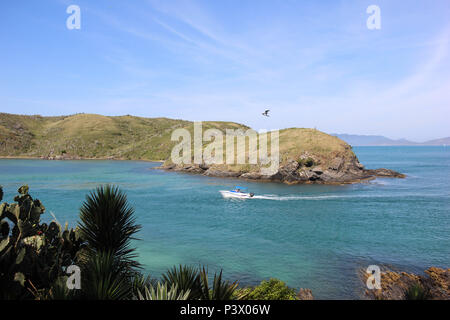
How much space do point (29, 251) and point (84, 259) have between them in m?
2.09

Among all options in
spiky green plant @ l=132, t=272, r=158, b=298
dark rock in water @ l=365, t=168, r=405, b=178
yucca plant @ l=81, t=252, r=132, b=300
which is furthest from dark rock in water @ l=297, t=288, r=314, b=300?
dark rock in water @ l=365, t=168, r=405, b=178

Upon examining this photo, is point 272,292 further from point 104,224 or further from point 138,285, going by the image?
point 104,224

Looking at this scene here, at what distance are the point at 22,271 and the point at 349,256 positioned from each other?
29177mm

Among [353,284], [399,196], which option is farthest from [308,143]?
[353,284]

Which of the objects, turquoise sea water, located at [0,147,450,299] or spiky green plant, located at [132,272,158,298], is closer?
spiky green plant, located at [132,272,158,298]

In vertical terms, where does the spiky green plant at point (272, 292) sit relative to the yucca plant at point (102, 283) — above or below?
below

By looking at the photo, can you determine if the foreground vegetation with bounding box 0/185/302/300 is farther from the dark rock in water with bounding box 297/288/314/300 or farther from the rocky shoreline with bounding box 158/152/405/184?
the rocky shoreline with bounding box 158/152/405/184

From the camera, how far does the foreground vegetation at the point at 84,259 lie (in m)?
9.38

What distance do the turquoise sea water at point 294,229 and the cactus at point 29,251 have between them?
1406cm

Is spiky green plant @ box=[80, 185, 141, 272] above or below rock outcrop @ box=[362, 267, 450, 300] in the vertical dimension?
above

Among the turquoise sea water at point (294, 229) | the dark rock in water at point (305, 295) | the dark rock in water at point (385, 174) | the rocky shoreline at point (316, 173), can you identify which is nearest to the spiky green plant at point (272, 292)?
the dark rock in water at point (305, 295)

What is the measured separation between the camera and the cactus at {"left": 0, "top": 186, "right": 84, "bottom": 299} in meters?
10.7

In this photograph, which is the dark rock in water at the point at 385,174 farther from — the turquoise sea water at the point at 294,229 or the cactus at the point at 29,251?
the cactus at the point at 29,251
